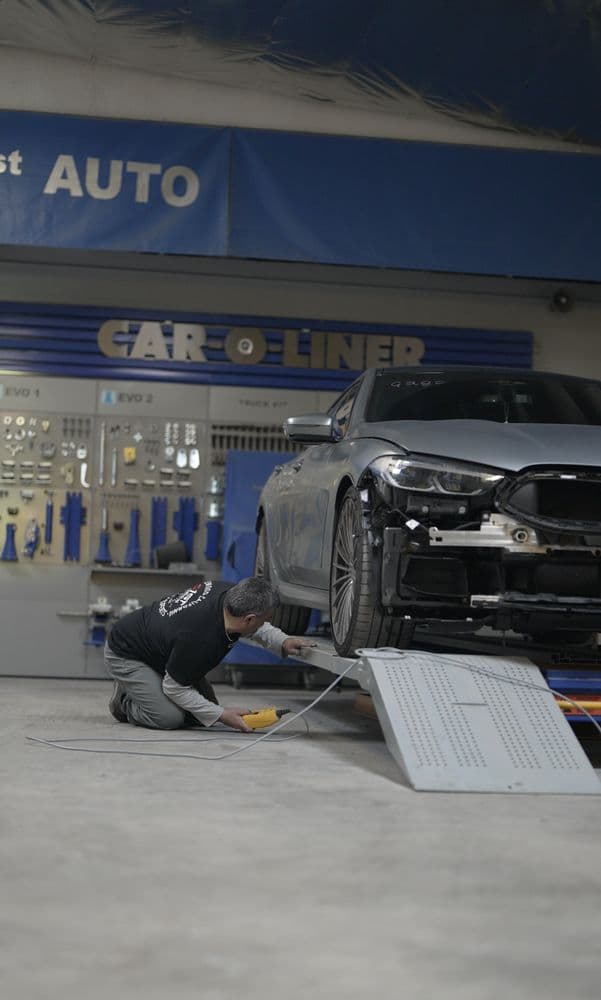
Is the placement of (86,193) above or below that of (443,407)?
above

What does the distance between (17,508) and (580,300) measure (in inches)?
203

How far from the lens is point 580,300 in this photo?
11164 mm

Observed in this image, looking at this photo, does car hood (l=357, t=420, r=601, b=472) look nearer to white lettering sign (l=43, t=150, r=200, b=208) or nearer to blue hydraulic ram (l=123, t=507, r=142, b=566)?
white lettering sign (l=43, t=150, r=200, b=208)

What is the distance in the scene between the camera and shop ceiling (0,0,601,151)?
8477 millimetres

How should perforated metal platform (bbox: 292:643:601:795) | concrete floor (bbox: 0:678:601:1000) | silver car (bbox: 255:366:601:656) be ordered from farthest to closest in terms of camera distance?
silver car (bbox: 255:366:601:656)
perforated metal platform (bbox: 292:643:601:795)
concrete floor (bbox: 0:678:601:1000)

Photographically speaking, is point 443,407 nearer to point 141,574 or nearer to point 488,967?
point 488,967

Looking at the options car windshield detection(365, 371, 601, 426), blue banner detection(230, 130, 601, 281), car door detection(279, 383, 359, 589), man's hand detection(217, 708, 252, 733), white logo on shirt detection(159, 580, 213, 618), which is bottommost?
man's hand detection(217, 708, 252, 733)

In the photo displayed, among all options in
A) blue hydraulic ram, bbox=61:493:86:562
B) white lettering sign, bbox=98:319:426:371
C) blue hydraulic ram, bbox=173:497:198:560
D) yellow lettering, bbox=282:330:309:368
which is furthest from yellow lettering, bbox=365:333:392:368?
blue hydraulic ram, bbox=61:493:86:562

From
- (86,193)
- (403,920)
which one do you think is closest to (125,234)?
(86,193)

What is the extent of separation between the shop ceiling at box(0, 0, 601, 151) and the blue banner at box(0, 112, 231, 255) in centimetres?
74

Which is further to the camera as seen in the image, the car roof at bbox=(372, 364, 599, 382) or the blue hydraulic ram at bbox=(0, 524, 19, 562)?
the blue hydraulic ram at bbox=(0, 524, 19, 562)

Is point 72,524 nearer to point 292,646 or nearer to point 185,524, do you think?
point 185,524

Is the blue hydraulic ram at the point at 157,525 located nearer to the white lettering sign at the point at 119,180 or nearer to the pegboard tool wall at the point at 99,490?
the pegboard tool wall at the point at 99,490

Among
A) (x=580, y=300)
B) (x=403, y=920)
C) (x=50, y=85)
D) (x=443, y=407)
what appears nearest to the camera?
(x=403, y=920)
